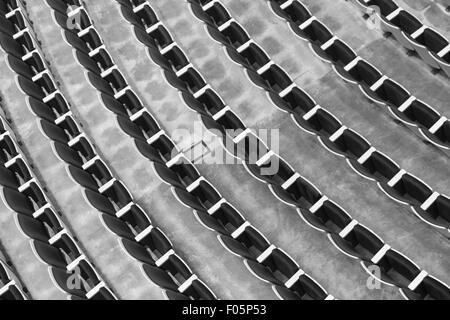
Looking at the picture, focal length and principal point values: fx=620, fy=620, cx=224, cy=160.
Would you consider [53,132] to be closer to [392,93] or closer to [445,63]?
[392,93]

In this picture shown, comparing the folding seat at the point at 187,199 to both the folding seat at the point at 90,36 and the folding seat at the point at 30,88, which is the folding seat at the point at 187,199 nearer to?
the folding seat at the point at 30,88

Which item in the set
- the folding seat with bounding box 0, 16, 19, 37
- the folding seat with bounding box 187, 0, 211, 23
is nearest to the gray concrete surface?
the folding seat with bounding box 187, 0, 211, 23

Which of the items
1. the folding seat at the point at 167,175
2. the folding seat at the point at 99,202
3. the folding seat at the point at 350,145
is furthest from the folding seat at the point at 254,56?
the folding seat at the point at 99,202

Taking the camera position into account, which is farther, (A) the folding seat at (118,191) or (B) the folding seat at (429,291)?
(A) the folding seat at (118,191)

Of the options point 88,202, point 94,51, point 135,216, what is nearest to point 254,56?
point 94,51

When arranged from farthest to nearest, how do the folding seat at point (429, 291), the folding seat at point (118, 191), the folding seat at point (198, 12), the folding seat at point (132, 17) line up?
1. the folding seat at point (132, 17)
2. the folding seat at point (198, 12)
3. the folding seat at point (118, 191)
4. the folding seat at point (429, 291)
